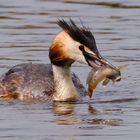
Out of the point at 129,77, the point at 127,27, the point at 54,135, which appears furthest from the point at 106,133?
the point at 127,27

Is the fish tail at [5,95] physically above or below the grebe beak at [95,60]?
below

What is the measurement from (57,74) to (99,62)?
3.98 ft

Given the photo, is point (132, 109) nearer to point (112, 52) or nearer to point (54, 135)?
point (54, 135)

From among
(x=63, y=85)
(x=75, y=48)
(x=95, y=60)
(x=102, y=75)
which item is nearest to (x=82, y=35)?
(x=75, y=48)

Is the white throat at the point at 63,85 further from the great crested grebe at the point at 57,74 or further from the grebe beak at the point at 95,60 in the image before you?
the grebe beak at the point at 95,60

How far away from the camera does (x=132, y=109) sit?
1455cm

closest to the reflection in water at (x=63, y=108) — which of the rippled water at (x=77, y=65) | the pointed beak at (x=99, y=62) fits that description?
the rippled water at (x=77, y=65)

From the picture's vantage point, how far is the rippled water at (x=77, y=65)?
42.5 ft

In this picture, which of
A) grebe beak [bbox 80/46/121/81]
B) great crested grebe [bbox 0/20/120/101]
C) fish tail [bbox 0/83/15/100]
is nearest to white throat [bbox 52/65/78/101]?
great crested grebe [bbox 0/20/120/101]

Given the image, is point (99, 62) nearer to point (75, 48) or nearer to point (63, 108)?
point (75, 48)

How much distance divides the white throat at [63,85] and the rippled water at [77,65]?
0.86 feet

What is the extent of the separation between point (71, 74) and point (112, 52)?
8.29 feet

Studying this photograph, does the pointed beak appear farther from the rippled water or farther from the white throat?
the white throat

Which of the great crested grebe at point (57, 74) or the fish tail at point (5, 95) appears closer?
the great crested grebe at point (57, 74)
